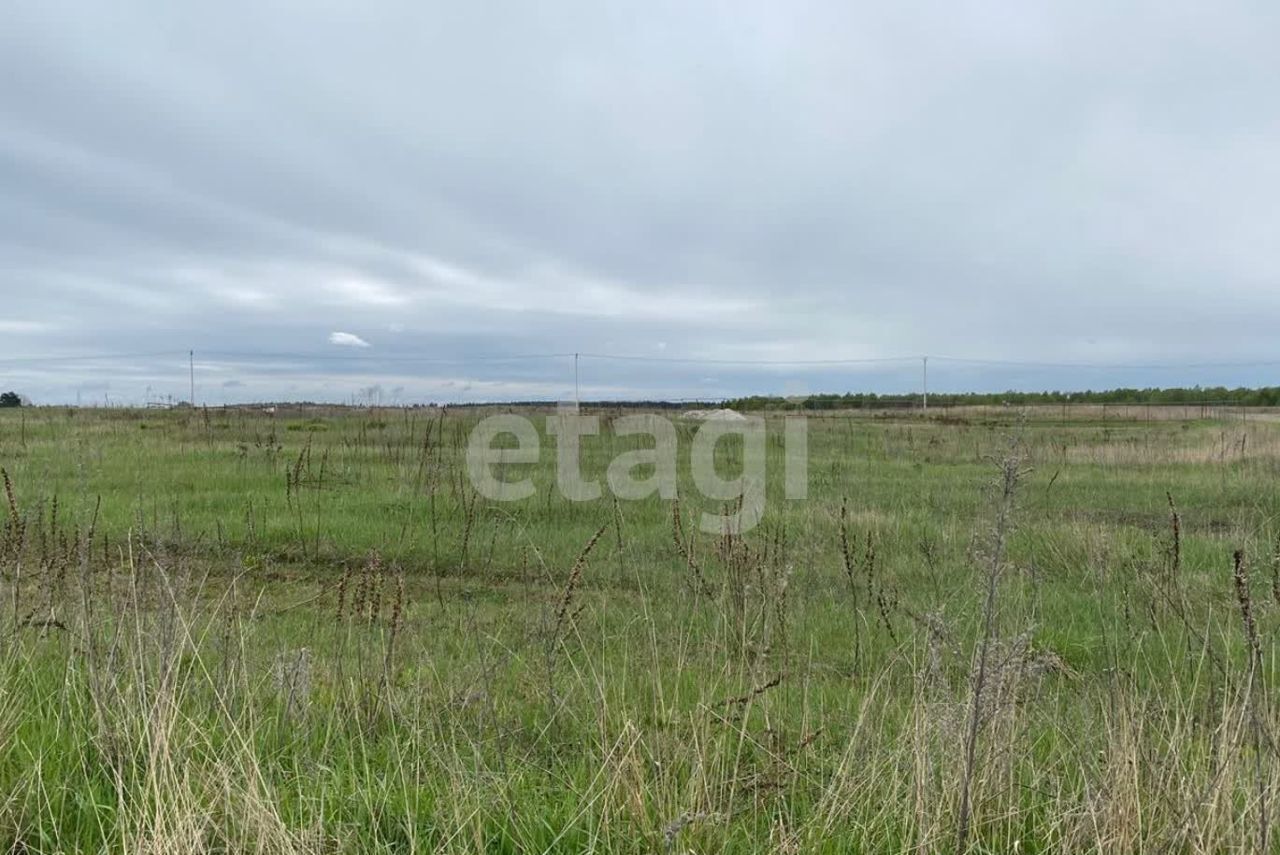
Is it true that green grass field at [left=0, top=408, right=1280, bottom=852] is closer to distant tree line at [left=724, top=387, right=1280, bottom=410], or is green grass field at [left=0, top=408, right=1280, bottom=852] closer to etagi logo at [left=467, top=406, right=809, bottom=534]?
etagi logo at [left=467, top=406, right=809, bottom=534]

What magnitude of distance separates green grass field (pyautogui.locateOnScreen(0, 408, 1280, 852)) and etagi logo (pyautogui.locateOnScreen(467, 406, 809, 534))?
63.9 inches

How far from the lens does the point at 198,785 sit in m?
A: 2.28

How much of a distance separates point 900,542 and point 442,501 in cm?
488

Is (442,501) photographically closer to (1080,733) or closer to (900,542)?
(900,542)

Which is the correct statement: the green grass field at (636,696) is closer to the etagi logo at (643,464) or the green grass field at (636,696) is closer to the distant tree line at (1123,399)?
the etagi logo at (643,464)

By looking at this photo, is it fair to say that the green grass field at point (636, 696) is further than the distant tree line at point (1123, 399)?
No

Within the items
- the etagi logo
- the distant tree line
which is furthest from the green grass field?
the distant tree line

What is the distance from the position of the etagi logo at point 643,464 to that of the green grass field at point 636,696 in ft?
5.32

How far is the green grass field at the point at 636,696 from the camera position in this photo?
2148 mm

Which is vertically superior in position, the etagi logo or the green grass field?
the etagi logo

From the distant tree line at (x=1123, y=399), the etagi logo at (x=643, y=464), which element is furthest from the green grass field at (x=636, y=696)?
the distant tree line at (x=1123, y=399)

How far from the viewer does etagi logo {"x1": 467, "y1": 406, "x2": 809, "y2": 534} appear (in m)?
9.16

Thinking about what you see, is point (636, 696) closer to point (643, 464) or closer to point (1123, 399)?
point (643, 464)

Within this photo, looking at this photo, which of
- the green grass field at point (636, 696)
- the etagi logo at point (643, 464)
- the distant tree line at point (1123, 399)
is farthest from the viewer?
the distant tree line at point (1123, 399)
